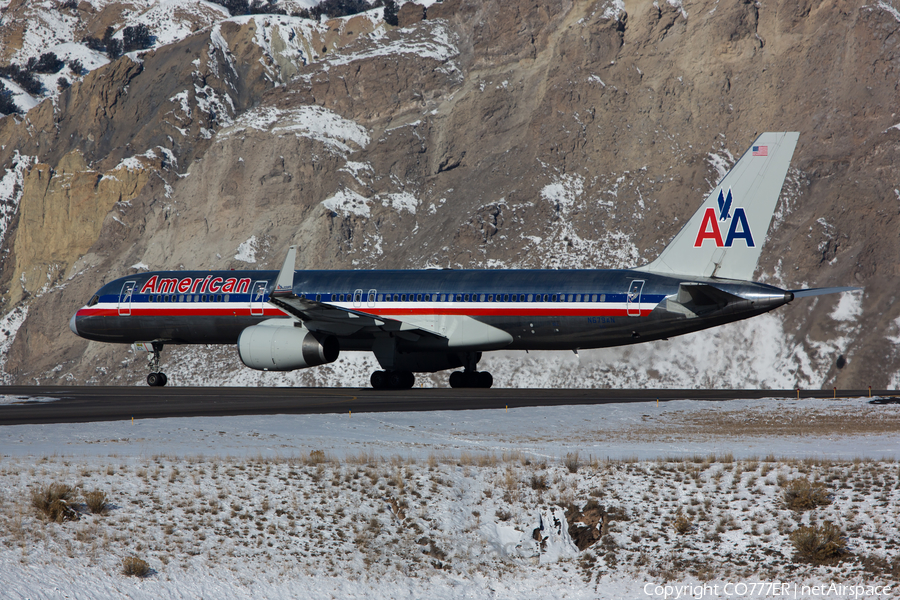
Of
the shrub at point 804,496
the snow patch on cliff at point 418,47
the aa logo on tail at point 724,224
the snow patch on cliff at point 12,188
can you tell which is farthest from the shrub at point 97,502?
the snow patch on cliff at point 12,188

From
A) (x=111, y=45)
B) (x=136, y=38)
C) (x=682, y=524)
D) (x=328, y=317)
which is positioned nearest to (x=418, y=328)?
(x=328, y=317)

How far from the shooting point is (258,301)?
3362 centimetres

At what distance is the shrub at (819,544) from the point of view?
38.4 ft

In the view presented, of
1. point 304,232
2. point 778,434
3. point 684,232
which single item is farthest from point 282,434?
point 304,232

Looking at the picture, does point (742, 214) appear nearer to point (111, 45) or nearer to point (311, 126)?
point (311, 126)

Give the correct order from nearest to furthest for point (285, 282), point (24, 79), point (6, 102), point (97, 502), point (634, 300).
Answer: point (97, 502) < point (634, 300) < point (285, 282) < point (6, 102) < point (24, 79)

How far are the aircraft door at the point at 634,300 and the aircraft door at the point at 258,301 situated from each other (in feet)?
43.9

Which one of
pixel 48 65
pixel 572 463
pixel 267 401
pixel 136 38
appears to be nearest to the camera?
pixel 572 463

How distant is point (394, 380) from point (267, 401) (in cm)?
630

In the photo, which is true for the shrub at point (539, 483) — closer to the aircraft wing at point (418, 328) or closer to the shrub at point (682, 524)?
the shrub at point (682, 524)

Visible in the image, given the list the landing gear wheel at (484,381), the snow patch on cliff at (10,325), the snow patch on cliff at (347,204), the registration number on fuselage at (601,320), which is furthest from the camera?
the snow patch on cliff at (10,325)

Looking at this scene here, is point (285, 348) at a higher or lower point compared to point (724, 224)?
lower

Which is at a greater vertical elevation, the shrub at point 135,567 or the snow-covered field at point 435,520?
the snow-covered field at point 435,520

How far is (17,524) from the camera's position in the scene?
11.7 metres
